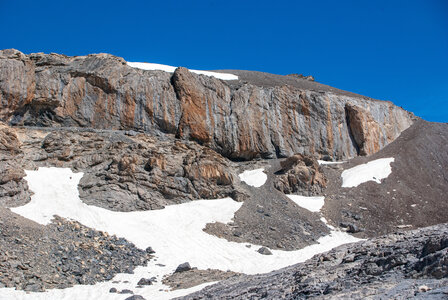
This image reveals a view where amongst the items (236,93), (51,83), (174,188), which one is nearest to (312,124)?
(236,93)

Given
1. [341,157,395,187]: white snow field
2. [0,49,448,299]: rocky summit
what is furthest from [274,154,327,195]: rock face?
[341,157,395,187]: white snow field

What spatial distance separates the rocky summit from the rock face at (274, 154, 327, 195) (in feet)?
0.42

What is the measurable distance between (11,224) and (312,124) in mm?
30399

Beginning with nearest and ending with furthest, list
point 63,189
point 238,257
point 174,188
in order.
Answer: point 238,257 → point 63,189 → point 174,188

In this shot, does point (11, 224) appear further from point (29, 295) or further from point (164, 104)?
point (164, 104)

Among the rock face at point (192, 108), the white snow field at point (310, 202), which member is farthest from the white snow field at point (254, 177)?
the rock face at point (192, 108)

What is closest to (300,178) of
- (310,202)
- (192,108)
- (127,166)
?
(310,202)

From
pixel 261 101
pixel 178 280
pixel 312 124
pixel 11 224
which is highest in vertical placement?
pixel 261 101

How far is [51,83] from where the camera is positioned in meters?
32.0

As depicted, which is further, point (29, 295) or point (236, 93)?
point (236, 93)

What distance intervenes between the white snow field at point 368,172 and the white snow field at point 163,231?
8629mm

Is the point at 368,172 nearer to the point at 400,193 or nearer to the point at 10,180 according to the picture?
the point at 400,193

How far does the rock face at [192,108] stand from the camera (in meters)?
31.4

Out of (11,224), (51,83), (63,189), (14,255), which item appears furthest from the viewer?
(51,83)
